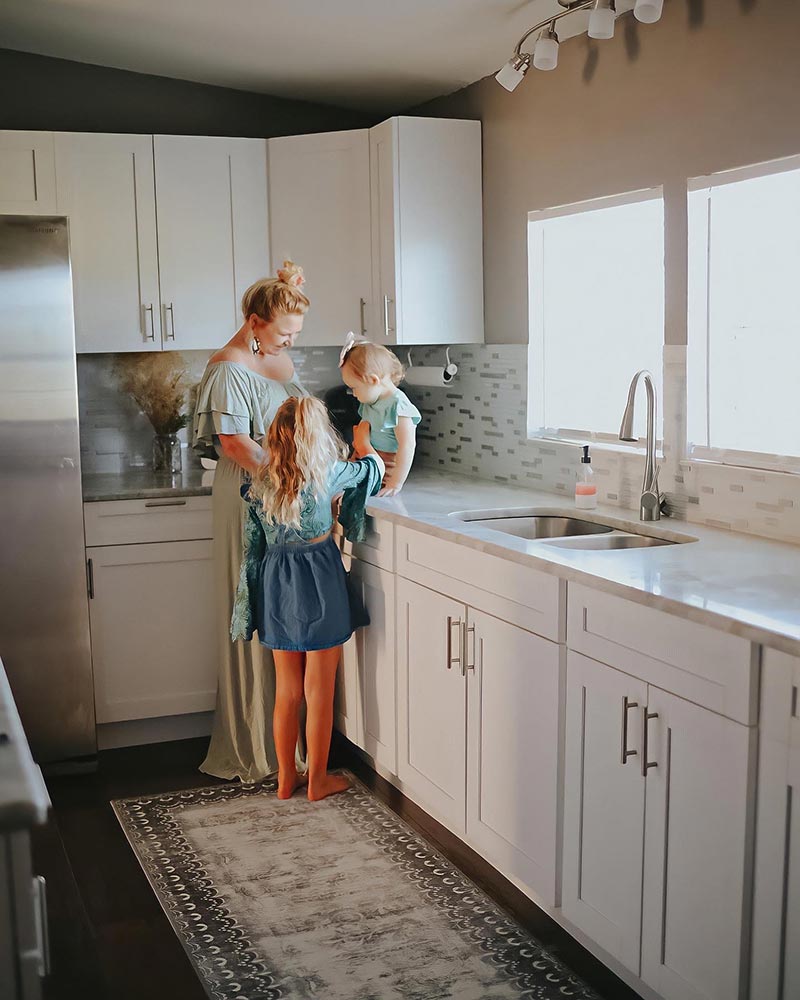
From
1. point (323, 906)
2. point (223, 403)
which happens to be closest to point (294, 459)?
point (223, 403)

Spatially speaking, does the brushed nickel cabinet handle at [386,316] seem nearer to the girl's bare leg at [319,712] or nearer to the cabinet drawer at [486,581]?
the cabinet drawer at [486,581]

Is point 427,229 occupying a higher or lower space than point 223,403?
higher

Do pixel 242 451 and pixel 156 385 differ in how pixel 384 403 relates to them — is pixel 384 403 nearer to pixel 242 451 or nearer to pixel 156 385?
pixel 242 451

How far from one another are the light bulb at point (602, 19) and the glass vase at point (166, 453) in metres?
2.41

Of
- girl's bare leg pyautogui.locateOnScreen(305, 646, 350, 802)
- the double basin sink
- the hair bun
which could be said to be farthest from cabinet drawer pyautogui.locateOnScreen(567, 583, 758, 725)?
the hair bun

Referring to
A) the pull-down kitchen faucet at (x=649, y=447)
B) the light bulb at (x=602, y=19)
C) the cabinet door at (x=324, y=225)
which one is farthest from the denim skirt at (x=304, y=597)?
the light bulb at (x=602, y=19)

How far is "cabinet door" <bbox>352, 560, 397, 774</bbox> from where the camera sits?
3535mm

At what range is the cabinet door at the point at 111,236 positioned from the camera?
166 inches

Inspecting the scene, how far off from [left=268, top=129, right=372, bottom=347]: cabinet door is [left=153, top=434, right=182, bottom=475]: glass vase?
2.37ft

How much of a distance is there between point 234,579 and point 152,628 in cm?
50

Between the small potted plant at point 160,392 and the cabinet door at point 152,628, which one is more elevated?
the small potted plant at point 160,392

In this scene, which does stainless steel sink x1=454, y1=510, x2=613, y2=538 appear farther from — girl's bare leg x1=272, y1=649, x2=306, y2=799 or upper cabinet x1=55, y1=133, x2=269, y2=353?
upper cabinet x1=55, y1=133, x2=269, y2=353

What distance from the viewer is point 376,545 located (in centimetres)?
357

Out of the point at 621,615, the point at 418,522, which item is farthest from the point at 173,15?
the point at 621,615
